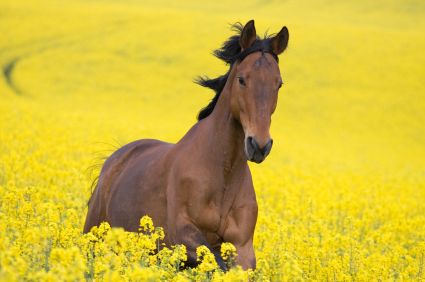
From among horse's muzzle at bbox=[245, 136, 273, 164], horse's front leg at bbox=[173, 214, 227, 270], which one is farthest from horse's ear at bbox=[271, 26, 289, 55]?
horse's front leg at bbox=[173, 214, 227, 270]

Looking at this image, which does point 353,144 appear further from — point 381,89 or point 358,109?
point 381,89

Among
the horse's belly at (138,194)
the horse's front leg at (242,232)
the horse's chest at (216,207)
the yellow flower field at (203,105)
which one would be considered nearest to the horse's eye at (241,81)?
the horse's chest at (216,207)

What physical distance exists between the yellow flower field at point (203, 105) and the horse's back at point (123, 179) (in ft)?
2.68

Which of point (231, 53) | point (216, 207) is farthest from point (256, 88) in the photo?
point (216, 207)

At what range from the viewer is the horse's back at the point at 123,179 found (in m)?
6.99

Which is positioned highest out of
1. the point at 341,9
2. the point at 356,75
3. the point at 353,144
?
the point at 341,9

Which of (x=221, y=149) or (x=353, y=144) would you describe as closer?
(x=221, y=149)

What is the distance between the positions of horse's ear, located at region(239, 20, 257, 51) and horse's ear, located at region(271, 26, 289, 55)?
0.17 m

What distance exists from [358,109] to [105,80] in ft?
45.4

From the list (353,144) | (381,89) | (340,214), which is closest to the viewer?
(340,214)

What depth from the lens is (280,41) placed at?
615cm

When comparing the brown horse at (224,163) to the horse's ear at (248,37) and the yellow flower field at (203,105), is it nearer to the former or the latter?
the horse's ear at (248,37)

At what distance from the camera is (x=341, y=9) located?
7906 centimetres

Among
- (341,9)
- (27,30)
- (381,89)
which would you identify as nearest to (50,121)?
(381,89)
